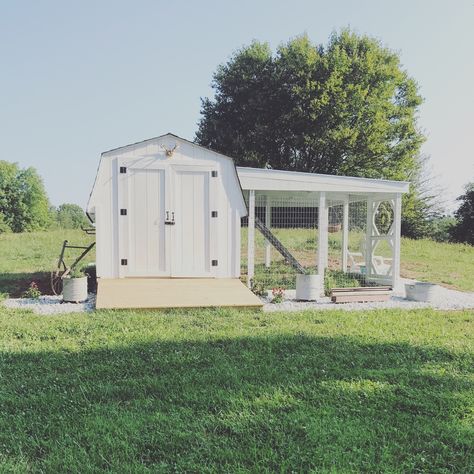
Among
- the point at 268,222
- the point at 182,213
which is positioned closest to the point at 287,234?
the point at 268,222

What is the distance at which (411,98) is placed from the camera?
23.4 metres

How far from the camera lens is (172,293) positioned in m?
6.84

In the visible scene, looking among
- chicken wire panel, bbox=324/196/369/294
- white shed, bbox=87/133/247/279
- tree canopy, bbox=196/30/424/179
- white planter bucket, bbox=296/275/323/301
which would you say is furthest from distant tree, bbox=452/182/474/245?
white shed, bbox=87/133/247/279

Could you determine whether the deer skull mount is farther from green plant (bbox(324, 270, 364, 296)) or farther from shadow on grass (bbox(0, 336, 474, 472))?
shadow on grass (bbox(0, 336, 474, 472))

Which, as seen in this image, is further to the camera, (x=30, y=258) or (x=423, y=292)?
(x=30, y=258)

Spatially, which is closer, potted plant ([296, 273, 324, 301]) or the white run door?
potted plant ([296, 273, 324, 301])

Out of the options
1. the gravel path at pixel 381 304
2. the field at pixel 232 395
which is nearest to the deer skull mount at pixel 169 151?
the gravel path at pixel 381 304

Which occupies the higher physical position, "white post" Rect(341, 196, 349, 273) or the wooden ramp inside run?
"white post" Rect(341, 196, 349, 273)

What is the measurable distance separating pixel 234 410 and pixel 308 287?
489 centimetres

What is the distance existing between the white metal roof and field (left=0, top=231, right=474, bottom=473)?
3519 mm

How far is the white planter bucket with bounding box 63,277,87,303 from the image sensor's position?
6.95m

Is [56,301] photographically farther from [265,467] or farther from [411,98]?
[411,98]

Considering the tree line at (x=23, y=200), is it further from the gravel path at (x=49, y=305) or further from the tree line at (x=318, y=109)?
the gravel path at (x=49, y=305)

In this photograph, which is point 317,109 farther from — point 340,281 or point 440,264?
point 340,281
